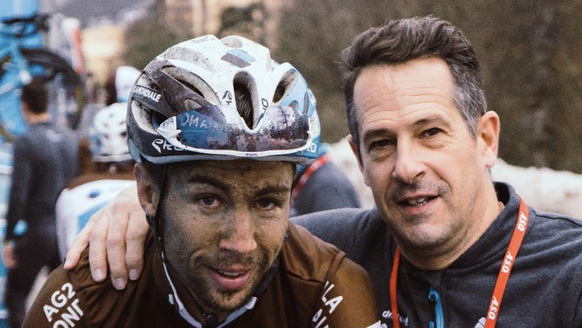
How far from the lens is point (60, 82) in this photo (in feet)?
37.6

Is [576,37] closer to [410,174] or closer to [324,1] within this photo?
[324,1]

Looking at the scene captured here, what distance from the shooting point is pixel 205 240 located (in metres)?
2.92

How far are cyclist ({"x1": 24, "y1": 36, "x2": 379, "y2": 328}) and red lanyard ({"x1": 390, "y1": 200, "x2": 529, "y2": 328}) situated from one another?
0.25 meters

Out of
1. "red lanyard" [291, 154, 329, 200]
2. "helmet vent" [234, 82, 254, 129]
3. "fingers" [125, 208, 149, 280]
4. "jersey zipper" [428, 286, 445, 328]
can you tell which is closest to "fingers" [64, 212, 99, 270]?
"fingers" [125, 208, 149, 280]

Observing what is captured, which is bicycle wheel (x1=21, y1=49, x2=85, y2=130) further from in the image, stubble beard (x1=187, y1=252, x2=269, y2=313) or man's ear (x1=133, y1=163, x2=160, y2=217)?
stubble beard (x1=187, y1=252, x2=269, y2=313)

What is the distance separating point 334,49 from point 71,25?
919cm

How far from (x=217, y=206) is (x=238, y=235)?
0.14 metres

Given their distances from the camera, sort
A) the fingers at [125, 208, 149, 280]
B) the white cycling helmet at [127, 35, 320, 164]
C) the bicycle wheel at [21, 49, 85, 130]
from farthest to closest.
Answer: the bicycle wheel at [21, 49, 85, 130]
the fingers at [125, 208, 149, 280]
the white cycling helmet at [127, 35, 320, 164]

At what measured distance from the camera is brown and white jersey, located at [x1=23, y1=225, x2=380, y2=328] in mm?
3046

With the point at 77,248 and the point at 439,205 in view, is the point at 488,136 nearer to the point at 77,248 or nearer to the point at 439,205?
the point at 439,205

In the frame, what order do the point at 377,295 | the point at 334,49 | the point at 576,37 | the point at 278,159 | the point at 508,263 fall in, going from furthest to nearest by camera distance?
1. the point at 334,49
2. the point at 576,37
3. the point at 377,295
4. the point at 508,263
5. the point at 278,159

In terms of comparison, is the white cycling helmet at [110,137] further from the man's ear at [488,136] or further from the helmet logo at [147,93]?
the man's ear at [488,136]

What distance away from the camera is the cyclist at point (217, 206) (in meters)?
2.85

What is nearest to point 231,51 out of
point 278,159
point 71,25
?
point 278,159
